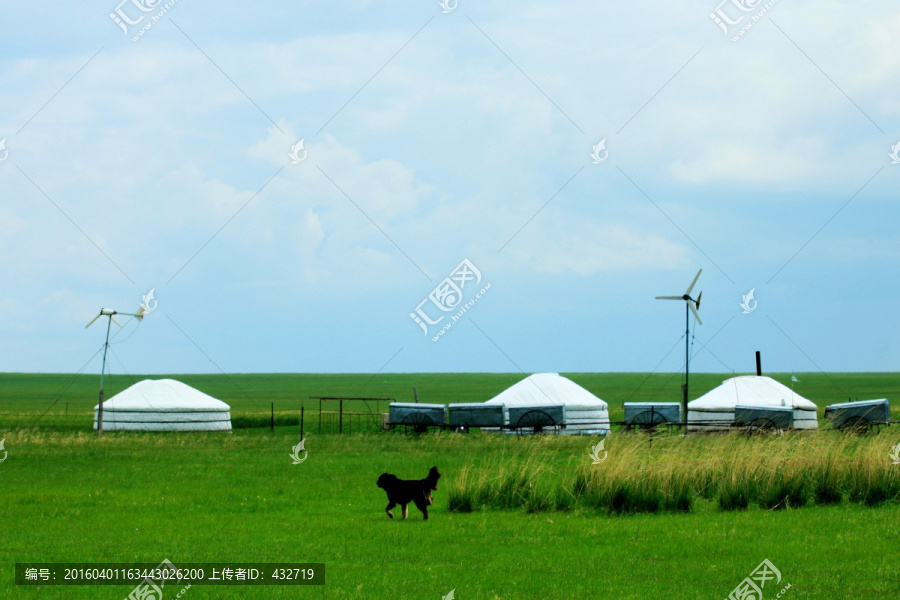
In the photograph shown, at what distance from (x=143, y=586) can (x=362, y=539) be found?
3.91 meters

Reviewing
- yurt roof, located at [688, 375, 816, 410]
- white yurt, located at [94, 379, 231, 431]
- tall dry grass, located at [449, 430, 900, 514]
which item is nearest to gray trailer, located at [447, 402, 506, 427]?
yurt roof, located at [688, 375, 816, 410]

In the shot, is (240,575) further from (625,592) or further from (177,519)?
(177,519)

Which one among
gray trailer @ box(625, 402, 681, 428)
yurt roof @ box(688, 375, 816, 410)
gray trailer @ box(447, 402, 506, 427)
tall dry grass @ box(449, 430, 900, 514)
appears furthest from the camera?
gray trailer @ box(625, 402, 681, 428)

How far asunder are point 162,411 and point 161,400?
82cm

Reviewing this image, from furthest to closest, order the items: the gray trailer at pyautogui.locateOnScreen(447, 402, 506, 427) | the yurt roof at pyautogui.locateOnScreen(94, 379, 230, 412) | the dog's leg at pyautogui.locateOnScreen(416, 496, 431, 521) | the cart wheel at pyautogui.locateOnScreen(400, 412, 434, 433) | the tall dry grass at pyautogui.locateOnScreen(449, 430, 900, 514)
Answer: the yurt roof at pyautogui.locateOnScreen(94, 379, 230, 412), the cart wheel at pyautogui.locateOnScreen(400, 412, 434, 433), the gray trailer at pyautogui.locateOnScreen(447, 402, 506, 427), the tall dry grass at pyautogui.locateOnScreen(449, 430, 900, 514), the dog's leg at pyautogui.locateOnScreen(416, 496, 431, 521)

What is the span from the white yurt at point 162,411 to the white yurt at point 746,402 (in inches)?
841

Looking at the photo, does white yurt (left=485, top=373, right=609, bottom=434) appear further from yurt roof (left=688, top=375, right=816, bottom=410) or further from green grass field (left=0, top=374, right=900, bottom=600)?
green grass field (left=0, top=374, right=900, bottom=600)

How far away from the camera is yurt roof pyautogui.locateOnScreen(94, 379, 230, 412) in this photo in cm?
4327

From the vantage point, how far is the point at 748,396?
152 ft

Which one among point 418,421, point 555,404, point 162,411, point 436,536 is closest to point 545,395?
point 555,404

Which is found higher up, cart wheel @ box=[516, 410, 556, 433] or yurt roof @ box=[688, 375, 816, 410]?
yurt roof @ box=[688, 375, 816, 410]

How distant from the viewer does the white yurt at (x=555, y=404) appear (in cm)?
4169

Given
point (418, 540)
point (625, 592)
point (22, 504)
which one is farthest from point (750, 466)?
point (22, 504)

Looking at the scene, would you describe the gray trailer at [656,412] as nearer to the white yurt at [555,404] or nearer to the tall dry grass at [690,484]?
the white yurt at [555,404]
